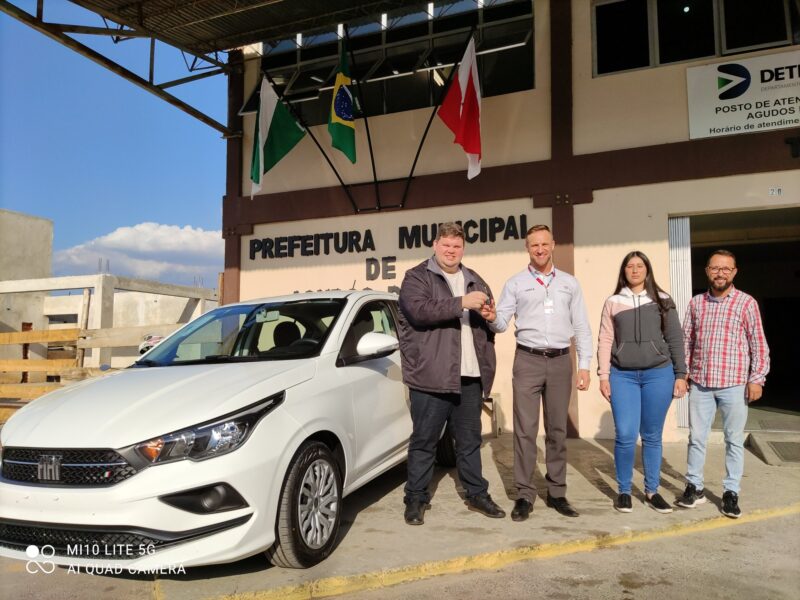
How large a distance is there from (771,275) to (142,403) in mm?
17422

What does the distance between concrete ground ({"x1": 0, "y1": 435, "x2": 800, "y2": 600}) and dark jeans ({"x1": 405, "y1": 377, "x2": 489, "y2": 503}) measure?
258mm

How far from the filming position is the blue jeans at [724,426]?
4.29 metres

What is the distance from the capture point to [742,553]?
144 inches

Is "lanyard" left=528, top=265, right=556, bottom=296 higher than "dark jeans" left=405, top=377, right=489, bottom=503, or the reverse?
"lanyard" left=528, top=265, right=556, bottom=296

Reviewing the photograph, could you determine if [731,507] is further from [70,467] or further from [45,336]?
[45,336]

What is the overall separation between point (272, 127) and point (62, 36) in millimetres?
2856

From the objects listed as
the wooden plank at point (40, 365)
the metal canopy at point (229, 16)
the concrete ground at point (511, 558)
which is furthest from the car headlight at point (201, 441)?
the wooden plank at point (40, 365)

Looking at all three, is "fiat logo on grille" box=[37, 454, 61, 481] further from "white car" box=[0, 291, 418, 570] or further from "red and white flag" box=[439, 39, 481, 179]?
"red and white flag" box=[439, 39, 481, 179]

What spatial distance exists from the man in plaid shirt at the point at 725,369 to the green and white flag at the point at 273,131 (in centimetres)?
613

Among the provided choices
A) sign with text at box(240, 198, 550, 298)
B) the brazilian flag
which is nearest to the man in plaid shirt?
sign with text at box(240, 198, 550, 298)

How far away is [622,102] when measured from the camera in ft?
25.6

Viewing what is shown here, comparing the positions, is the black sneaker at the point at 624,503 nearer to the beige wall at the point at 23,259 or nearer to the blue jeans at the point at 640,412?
the blue jeans at the point at 640,412

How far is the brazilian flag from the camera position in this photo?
829cm

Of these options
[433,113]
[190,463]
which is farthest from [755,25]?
[190,463]
